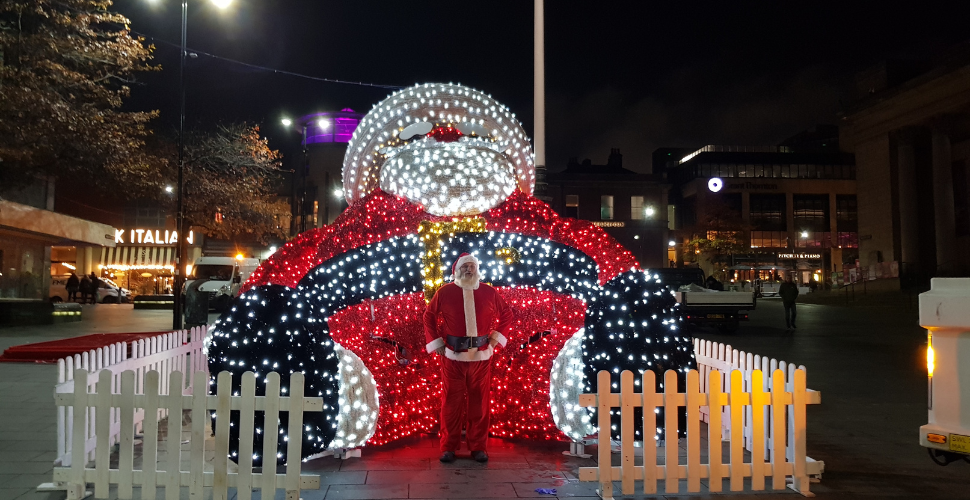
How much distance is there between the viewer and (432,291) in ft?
17.3

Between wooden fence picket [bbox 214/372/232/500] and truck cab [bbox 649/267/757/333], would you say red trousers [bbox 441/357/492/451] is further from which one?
truck cab [bbox 649/267/757/333]

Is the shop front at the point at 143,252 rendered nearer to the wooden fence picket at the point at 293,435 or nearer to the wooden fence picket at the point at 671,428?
the wooden fence picket at the point at 293,435

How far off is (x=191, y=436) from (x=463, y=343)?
1887 mm

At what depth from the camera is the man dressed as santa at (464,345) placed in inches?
194

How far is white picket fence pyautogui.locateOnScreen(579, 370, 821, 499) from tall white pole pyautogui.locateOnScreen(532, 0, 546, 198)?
13.7 feet

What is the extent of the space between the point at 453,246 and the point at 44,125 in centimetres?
1165

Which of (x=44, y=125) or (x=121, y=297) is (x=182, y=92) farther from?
(x=121, y=297)

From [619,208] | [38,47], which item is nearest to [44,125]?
[38,47]

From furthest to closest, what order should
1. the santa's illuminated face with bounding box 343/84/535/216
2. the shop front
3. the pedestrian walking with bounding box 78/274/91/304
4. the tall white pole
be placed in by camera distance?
1. the shop front
2. the pedestrian walking with bounding box 78/274/91/304
3. the tall white pole
4. the santa's illuminated face with bounding box 343/84/535/216

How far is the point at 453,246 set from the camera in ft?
17.2

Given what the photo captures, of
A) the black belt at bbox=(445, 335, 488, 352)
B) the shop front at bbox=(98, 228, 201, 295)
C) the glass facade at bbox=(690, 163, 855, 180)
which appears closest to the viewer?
the black belt at bbox=(445, 335, 488, 352)

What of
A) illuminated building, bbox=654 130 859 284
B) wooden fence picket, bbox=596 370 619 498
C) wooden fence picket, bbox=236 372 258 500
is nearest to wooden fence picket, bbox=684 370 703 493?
wooden fence picket, bbox=596 370 619 498

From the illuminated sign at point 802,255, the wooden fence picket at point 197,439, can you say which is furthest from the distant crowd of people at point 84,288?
the illuminated sign at point 802,255

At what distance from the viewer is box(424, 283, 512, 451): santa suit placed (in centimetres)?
493
